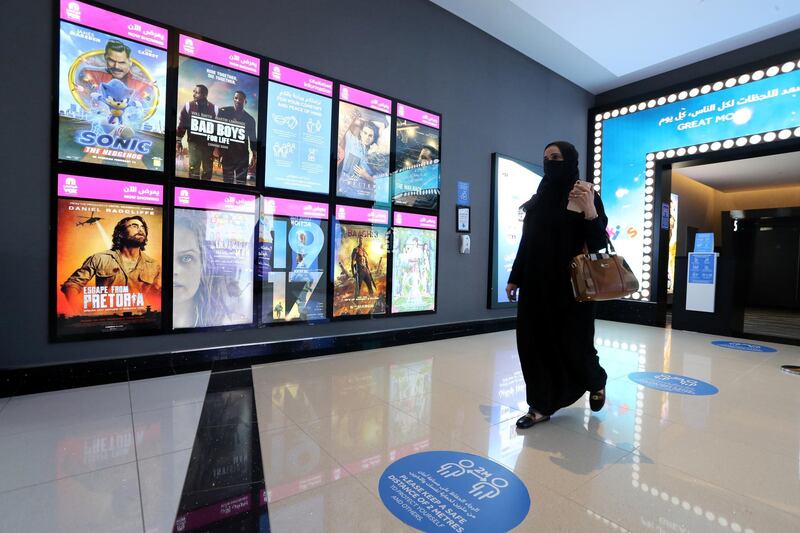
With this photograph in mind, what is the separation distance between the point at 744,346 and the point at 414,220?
13.3 ft

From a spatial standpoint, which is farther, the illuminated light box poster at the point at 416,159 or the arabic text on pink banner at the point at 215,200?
the illuminated light box poster at the point at 416,159

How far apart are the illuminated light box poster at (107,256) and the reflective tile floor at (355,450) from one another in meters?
0.46

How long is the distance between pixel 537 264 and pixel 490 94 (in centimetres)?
367

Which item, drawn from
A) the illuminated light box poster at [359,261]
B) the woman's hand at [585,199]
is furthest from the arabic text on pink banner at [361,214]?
the woman's hand at [585,199]

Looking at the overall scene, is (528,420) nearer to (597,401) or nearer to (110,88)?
(597,401)

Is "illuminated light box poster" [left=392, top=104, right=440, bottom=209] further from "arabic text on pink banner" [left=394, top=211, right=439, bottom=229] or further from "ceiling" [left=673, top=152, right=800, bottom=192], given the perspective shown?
"ceiling" [left=673, top=152, right=800, bottom=192]

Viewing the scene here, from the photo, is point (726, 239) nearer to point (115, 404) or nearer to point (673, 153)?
point (673, 153)

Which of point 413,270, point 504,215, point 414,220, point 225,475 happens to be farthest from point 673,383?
point 225,475

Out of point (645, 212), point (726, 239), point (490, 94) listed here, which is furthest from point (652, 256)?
point (490, 94)

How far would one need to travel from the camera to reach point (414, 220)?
167 inches

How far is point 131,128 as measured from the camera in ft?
8.82

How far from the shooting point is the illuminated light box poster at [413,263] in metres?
4.10

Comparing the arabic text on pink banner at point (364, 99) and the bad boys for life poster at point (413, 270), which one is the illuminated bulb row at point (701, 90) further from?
the arabic text on pink banner at point (364, 99)

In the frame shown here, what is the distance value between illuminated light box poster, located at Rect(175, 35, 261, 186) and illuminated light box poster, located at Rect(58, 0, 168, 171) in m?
0.14
